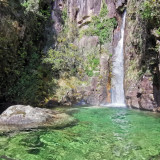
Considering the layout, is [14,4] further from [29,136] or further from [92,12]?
[29,136]

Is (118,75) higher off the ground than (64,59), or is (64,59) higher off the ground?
(64,59)

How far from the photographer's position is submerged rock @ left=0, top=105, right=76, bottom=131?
741 centimetres

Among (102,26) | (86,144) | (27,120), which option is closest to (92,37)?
(102,26)

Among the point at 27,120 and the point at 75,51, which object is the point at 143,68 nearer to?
the point at 75,51

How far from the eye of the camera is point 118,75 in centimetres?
Result: 1645

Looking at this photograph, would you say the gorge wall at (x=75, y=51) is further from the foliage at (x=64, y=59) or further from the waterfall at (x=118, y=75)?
the waterfall at (x=118, y=75)

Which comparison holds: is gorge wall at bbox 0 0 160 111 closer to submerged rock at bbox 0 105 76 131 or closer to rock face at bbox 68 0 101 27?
rock face at bbox 68 0 101 27

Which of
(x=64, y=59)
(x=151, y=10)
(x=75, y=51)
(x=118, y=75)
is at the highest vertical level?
(x=151, y=10)

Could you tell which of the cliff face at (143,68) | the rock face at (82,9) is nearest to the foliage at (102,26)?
the rock face at (82,9)

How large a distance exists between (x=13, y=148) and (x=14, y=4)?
10423mm

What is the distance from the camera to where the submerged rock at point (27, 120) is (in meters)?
7.41

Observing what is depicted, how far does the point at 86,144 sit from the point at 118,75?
1144 centimetres

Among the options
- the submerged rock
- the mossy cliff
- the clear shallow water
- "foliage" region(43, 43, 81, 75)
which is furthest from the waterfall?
the clear shallow water

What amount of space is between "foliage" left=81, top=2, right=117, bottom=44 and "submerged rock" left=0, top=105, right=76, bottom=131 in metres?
11.0
